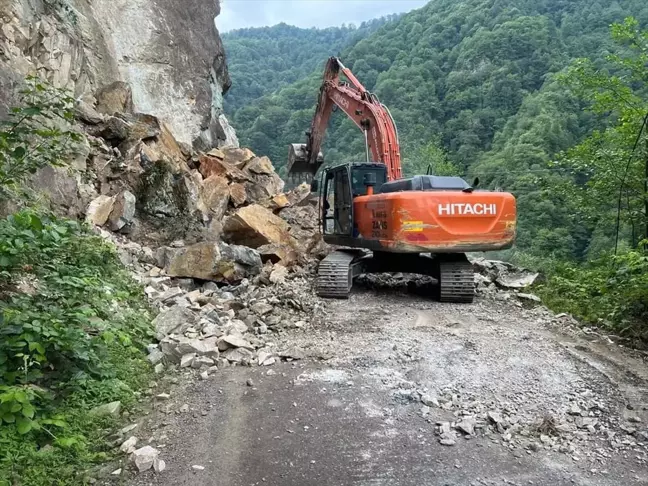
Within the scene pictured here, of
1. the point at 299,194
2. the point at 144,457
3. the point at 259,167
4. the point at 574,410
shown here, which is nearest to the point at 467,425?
the point at 574,410

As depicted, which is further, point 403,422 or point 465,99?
point 465,99

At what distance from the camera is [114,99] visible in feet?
35.4

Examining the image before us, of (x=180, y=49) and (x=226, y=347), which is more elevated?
(x=180, y=49)

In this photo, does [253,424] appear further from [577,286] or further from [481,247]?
[577,286]

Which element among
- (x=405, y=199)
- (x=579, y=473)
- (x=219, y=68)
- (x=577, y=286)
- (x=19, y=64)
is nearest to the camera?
(x=579, y=473)

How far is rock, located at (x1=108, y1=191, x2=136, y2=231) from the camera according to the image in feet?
26.4

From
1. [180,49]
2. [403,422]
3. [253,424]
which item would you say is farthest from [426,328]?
[180,49]

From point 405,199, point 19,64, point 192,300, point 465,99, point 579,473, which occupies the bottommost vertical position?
point 579,473

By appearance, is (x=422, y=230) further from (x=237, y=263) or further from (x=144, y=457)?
(x=144, y=457)

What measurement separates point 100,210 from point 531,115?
125 feet

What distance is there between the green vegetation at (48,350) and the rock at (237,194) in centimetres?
734

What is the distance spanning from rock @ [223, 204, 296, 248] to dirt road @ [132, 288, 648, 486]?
3.96m

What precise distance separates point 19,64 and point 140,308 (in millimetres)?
5160

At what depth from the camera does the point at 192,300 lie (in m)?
5.85
